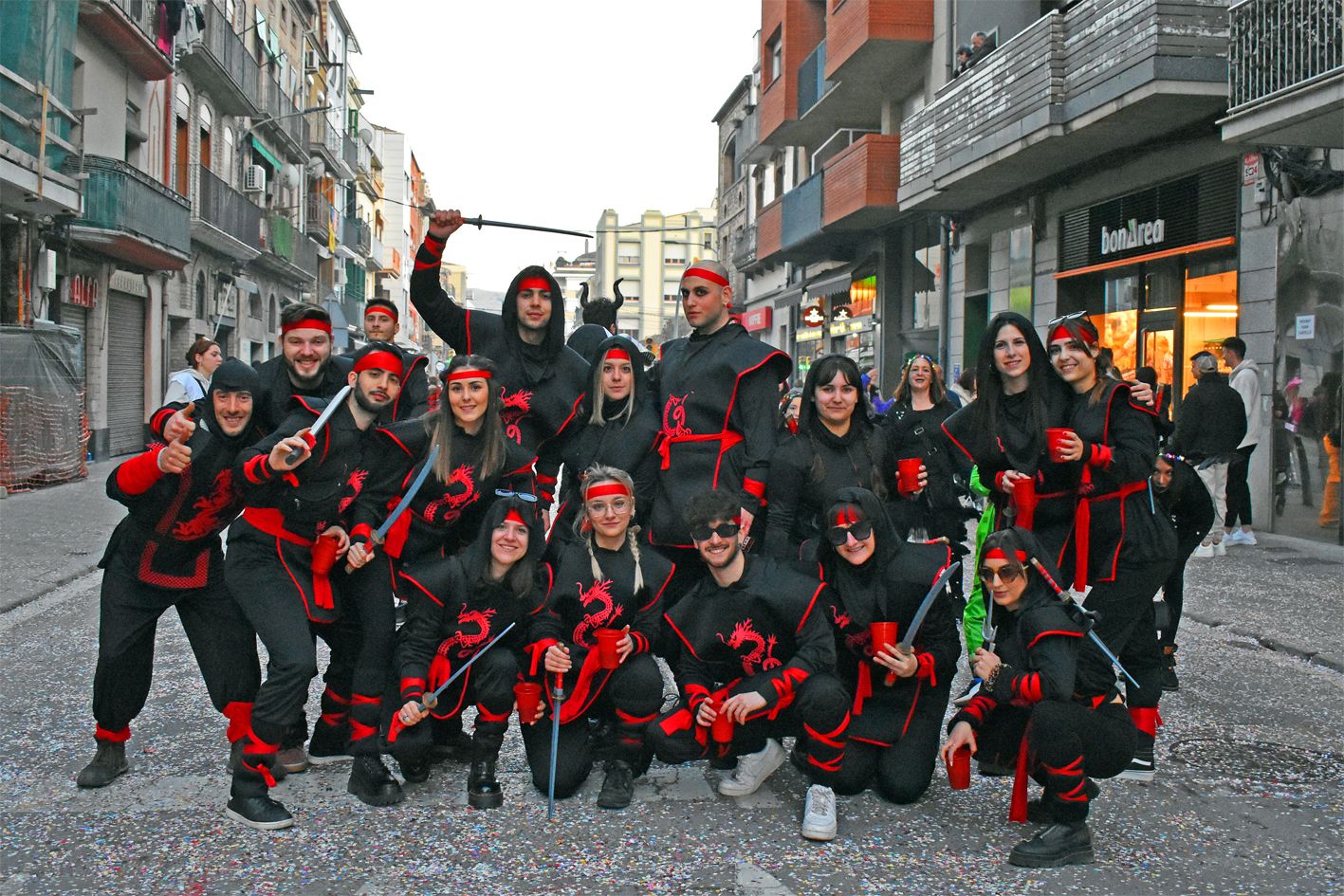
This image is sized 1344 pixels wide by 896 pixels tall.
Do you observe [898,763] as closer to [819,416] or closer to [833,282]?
[819,416]

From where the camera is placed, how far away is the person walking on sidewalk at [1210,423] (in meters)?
10.2

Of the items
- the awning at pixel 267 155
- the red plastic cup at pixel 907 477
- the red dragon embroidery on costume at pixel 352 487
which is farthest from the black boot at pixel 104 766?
the awning at pixel 267 155

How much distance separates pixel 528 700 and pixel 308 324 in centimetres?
167

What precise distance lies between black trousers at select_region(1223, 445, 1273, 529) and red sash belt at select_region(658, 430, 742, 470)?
7202mm

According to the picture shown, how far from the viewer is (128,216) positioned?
18922 millimetres

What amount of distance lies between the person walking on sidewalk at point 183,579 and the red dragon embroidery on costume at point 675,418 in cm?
173

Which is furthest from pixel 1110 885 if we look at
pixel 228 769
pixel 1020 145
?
pixel 1020 145

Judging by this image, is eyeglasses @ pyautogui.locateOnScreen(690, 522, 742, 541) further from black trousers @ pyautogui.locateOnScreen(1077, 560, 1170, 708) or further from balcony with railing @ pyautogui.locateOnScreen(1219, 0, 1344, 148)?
balcony with railing @ pyautogui.locateOnScreen(1219, 0, 1344, 148)

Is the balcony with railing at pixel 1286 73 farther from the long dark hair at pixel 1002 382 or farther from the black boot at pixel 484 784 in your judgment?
the black boot at pixel 484 784

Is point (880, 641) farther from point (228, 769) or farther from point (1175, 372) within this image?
point (1175, 372)

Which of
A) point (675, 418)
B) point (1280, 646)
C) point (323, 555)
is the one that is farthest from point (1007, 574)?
point (1280, 646)

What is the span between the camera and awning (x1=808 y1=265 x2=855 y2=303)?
25152 mm

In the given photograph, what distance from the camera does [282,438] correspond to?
4.27 m

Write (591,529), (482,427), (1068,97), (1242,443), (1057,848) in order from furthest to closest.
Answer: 1. (1068,97)
2. (1242,443)
3. (482,427)
4. (591,529)
5. (1057,848)
